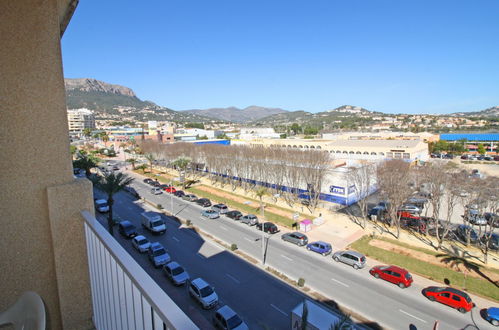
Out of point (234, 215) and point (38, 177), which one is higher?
point (38, 177)

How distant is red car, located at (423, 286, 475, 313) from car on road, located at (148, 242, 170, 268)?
1420cm

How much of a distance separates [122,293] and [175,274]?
45.4 feet

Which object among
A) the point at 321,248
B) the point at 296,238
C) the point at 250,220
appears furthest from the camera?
the point at 250,220

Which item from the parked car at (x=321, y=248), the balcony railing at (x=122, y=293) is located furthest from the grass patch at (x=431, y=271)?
the balcony railing at (x=122, y=293)

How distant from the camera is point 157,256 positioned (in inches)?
653

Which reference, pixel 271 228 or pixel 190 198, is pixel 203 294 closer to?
pixel 271 228

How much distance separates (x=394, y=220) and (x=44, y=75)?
24717 millimetres

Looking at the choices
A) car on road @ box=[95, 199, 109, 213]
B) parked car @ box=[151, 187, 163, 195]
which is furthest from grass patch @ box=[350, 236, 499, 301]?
parked car @ box=[151, 187, 163, 195]

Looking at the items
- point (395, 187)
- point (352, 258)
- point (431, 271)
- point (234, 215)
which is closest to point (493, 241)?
point (395, 187)

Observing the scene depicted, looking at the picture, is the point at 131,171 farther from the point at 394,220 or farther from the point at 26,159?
the point at 26,159

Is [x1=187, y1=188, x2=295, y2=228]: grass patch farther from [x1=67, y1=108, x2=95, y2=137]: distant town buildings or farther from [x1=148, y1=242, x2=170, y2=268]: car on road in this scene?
[x1=67, y1=108, x2=95, y2=137]: distant town buildings

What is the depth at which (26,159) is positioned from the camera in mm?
2834

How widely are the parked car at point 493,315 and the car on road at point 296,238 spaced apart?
10.1m

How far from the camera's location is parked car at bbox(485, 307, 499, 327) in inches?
466
